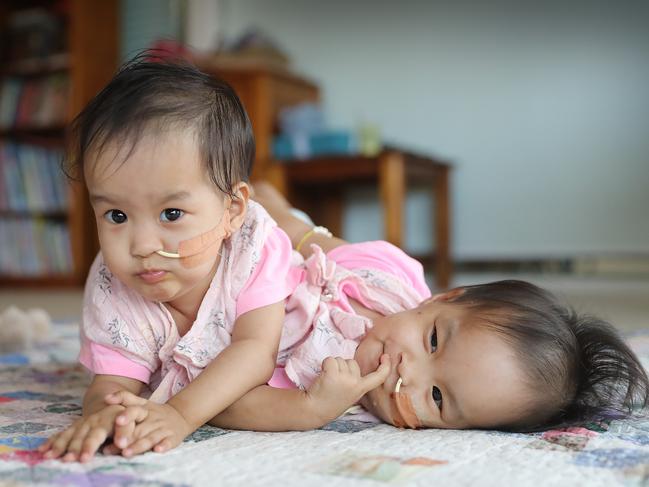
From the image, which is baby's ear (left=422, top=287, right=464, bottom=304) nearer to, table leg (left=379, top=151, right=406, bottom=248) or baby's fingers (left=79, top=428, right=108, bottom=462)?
baby's fingers (left=79, top=428, right=108, bottom=462)

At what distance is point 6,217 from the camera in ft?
11.3

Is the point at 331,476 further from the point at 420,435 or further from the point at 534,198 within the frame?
the point at 534,198

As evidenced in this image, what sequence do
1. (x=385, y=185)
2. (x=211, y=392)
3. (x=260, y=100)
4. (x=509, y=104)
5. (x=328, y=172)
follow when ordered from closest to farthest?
1. (x=211, y=392)
2. (x=385, y=185)
3. (x=328, y=172)
4. (x=260, y=100)
5. (x=509, y=104)

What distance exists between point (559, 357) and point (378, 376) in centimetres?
19

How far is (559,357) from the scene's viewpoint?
0.76 metres

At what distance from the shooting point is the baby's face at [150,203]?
67 cm

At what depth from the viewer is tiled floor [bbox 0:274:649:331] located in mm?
1923

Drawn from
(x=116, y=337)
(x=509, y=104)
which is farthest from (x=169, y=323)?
(x=509, y=104)

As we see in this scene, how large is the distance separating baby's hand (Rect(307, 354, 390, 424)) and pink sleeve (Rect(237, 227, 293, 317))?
108 mm

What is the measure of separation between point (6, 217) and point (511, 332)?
318cm

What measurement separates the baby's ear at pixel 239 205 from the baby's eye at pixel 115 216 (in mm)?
122

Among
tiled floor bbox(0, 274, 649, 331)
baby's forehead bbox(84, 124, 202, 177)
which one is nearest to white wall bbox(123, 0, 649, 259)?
tiled floor bbox(0, 274, 649, 331)

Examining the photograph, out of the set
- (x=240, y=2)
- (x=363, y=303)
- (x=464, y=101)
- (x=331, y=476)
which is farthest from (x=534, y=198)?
(x=331, y=476)

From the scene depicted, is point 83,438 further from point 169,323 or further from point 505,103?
point 505,103
